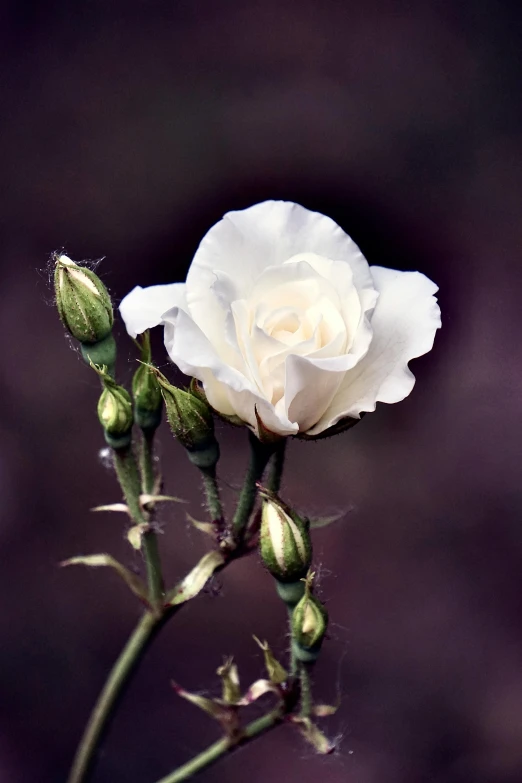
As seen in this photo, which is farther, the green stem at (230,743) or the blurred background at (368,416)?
the blurred background at (368,416)

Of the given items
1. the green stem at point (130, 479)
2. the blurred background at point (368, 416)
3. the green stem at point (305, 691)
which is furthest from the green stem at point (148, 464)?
the blurred background at point (368, 416)

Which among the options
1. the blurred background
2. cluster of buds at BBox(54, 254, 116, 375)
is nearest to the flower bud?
cluster of buds at BBox(54, 254, 116, 375)

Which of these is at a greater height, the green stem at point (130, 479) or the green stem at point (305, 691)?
the green stem at point (130, 479)

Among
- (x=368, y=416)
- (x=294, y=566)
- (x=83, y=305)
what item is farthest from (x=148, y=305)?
(x=368, y=416)

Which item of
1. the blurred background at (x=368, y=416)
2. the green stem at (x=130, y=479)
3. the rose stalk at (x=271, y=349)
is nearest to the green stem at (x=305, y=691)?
the rose stalk at (x=271, y=349)

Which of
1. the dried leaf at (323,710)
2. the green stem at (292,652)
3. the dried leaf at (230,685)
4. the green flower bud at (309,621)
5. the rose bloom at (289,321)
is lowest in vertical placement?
the dried leaf at (323,710)

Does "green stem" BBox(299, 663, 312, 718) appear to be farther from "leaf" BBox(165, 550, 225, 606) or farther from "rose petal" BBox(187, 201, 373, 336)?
"rose petal" BBox(187, 201, 373, 336)

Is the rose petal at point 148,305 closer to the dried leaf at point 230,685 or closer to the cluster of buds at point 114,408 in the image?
the cluster of buds at point 114,408

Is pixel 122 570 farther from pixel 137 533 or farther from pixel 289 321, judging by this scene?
pixel 289 321
